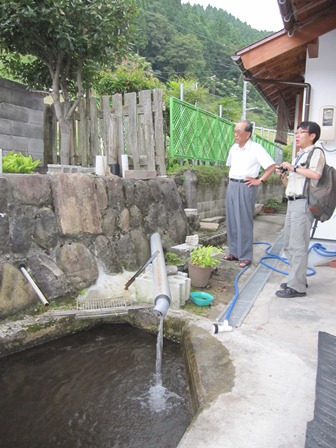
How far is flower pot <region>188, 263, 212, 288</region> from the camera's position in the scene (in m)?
4.57

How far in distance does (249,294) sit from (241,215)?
1.48 m

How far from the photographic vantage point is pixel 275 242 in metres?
7.32

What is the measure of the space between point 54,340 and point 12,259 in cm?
97

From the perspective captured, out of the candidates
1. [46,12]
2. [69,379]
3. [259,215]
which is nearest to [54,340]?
[69,379]

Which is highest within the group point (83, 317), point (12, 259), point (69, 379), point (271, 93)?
point (271, 93)

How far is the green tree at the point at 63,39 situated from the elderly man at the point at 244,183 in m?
3.36

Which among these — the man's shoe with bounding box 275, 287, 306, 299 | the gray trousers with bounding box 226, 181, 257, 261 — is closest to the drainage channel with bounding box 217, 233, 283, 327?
the man's shoe with bounding box 275, 287, 306, 299

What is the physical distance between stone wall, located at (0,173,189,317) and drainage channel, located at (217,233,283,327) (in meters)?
1.60

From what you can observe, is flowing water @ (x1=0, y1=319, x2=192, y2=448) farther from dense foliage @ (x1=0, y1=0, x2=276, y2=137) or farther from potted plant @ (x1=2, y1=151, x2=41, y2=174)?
dense foliage @ (x1=0, y1=0, x2=276, y2=137)

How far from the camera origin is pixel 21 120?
6.50 m

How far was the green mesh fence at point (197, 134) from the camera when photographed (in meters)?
7.16

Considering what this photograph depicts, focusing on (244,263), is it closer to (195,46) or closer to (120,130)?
(120,130)

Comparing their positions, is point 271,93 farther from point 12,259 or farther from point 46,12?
point 12,259

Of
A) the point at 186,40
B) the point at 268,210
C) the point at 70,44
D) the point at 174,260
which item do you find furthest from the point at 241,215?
the point at 186,40
